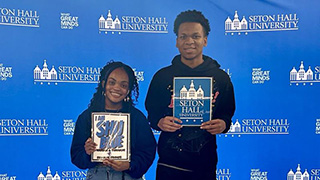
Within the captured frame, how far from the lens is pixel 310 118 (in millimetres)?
1624

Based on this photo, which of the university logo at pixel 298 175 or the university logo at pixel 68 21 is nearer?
the university logo at pixel 68 21

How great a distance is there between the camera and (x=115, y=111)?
Result: 5.13 ft

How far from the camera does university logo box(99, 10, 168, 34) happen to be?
1.54 m

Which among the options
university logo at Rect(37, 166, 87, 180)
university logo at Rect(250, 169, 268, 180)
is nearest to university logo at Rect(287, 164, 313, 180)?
university logo at Rect(250, 169, 268, 180)

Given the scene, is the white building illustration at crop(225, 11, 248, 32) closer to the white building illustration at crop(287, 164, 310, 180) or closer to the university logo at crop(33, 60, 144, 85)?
A: the university logo at crop(33, 60, 144, 85)

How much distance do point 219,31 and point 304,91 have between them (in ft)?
2.20

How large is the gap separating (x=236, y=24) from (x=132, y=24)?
65 cm

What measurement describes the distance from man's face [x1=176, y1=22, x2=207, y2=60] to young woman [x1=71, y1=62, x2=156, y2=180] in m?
0.35

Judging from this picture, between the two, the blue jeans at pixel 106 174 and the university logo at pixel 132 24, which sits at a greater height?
the university logo at pixel 132 24

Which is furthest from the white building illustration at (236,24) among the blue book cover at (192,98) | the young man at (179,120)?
the blue book cover at (192,98)

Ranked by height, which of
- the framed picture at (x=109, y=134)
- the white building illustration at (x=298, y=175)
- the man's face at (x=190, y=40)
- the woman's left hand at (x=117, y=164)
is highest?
the man's face at (x=190, y=40)

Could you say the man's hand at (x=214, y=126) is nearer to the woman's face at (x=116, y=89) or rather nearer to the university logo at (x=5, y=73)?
the woman's face at (x=116, y=89)

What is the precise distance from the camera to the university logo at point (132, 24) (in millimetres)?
1545

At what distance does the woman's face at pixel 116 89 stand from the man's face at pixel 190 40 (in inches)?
15.4
